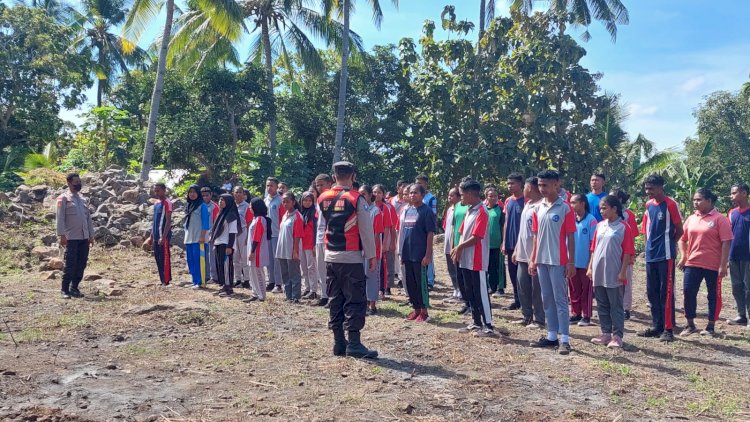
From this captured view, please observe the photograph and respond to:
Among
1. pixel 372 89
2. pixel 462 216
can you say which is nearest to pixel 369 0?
pixel 372 89

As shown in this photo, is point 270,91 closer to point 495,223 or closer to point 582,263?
point 495,223

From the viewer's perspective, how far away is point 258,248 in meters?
9.51

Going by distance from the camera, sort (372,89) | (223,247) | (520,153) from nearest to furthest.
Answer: (223,247), (520,153), (372,89)

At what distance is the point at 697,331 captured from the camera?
26.0ft

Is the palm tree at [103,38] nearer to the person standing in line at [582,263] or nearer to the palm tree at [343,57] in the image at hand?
the palm tree at [343,57]

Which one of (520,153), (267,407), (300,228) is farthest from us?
(520,153)

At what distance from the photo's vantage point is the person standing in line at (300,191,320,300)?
9594mm

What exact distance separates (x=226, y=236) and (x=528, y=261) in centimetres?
500

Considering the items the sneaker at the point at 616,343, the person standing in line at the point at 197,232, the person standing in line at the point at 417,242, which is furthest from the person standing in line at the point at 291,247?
the sneaker at the point at 616,343

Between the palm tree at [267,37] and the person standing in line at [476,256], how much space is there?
639 inches

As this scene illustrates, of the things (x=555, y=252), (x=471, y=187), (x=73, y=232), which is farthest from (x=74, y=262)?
(x=555, y=252)

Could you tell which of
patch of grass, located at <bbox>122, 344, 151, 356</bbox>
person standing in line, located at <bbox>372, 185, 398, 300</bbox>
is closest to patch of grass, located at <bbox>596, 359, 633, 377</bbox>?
person standing in line, located at <bbox>372, 185, 398, 300</bbox>

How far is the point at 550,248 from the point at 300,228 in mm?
4151

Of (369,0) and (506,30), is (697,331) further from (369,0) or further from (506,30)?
(369,0)
